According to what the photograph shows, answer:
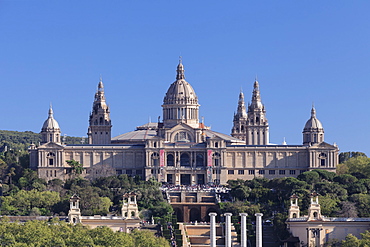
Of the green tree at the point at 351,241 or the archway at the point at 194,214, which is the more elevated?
the archway at the point at 194,214

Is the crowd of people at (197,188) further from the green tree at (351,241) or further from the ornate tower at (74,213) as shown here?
the green tree at (351,241)

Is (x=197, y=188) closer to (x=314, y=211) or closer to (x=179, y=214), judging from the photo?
(x=179, y=214)

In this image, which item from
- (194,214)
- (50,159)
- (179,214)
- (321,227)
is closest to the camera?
(321,227)

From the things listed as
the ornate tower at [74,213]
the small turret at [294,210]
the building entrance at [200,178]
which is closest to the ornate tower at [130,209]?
the ornate tower at [74,213]

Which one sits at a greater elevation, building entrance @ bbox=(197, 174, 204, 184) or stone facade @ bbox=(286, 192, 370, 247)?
building entrance @ bbox=(197, 174, 204, 184)

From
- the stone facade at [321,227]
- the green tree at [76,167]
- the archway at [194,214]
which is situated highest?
the green tree at [76,167]

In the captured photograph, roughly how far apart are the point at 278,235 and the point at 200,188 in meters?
38.4

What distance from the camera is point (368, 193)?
17262 centimetres

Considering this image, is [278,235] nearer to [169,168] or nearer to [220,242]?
[220,242]

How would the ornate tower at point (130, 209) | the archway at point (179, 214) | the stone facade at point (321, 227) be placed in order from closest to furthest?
the stone facade at point (321, 227) → the ornate tower at point (130, 209) → the archway at point (179, 214)

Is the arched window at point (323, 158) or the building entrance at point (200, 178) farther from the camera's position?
the arched window at point (323, 158)

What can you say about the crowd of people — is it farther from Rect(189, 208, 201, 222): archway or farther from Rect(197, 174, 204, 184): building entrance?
Rect(189, 208, 201, 222): archway

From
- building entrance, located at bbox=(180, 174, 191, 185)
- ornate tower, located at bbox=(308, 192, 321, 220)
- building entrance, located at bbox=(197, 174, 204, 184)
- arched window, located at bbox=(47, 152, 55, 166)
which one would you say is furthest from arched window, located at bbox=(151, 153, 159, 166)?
ornate tower, located at bbox=(308, 192, 321, 220)

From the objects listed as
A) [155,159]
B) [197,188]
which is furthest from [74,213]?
[155,159]
